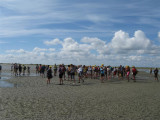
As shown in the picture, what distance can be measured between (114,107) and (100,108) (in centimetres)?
78

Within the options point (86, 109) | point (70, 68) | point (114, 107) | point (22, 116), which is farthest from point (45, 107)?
point (70, 68)

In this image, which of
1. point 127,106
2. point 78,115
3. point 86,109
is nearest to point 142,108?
point 127,106

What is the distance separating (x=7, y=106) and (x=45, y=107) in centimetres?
191

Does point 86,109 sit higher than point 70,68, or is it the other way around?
point 70,68

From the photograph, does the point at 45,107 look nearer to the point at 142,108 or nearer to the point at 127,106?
the point at 127,106

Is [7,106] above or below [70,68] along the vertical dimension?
below

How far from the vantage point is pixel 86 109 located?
303 inches

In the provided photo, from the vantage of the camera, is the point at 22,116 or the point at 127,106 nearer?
the point at 22,116

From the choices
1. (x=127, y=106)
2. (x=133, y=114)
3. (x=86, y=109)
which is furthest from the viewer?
(x=127, y=106)

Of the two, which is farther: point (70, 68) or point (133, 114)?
point (70, 68)

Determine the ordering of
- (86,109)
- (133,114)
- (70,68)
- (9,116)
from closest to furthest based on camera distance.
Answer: (9,116)
(133,114)
(86,109)
(70,68)

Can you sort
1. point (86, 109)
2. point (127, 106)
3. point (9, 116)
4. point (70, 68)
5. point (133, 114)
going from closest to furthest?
point (9, 116) → point (133, 114) → point (86, 109) → point (127, 106) → point (70, 68)

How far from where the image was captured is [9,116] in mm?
6516

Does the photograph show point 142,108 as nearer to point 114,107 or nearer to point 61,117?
point 114,107
